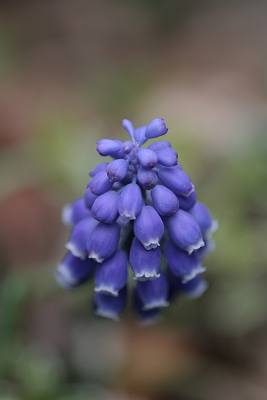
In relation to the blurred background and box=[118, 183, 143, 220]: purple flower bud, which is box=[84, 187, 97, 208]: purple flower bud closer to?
box=[118, 183, 143, 220]: purple flower bud

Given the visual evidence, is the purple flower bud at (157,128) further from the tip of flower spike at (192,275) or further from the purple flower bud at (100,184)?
the tip of flower spike at (192,275)

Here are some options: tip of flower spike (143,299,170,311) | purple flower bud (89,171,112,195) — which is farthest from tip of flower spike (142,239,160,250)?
tip of flower spike (143,299,170,311)

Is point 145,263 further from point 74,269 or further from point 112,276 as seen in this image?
point 74,269

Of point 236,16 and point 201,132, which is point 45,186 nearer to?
point 201,132

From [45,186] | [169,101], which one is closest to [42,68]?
[169,101]

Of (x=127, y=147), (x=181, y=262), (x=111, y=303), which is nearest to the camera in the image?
(x=127, y=147)

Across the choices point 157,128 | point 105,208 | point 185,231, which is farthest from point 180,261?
point 157,128
